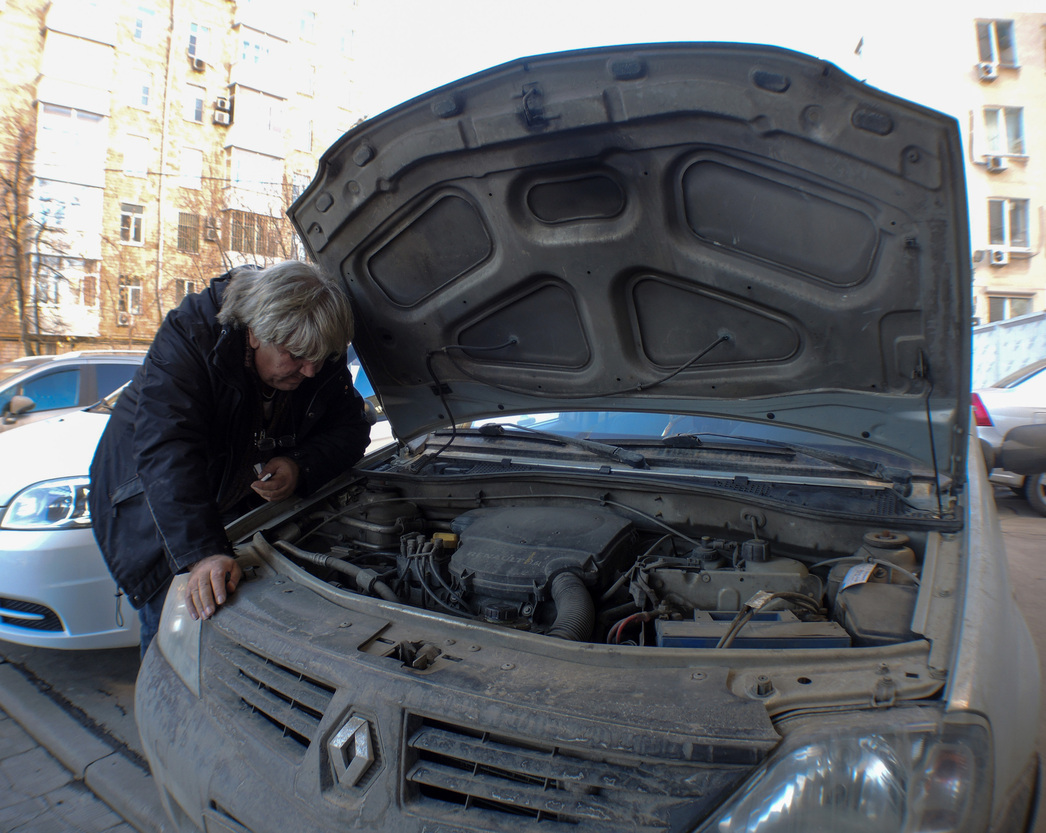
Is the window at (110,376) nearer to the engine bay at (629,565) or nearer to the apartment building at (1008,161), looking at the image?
the engine bay at (629,565)

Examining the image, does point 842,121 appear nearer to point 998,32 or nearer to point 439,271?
point 439,271

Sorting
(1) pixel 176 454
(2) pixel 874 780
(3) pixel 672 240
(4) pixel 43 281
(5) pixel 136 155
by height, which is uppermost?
(5) pixel 136 155

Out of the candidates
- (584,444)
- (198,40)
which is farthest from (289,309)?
(198,40)

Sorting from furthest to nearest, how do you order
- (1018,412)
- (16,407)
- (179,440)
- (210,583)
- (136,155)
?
(136,155), (1018,412), (16,407), (179,440), (210,583)

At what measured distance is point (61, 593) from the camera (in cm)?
284

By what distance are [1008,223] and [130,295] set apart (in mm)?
25381

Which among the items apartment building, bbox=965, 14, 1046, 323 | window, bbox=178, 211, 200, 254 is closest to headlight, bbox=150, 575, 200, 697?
apartment building, bbox=965, 14, 1046, 323

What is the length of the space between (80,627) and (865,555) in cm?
308

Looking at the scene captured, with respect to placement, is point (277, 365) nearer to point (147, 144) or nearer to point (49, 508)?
point (49, 508)

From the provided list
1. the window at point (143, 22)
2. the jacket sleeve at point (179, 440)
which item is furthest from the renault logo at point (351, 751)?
the window at point (143, 22)

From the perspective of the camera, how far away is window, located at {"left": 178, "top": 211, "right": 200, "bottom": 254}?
2098 cm

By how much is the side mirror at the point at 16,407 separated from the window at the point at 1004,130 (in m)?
22.8

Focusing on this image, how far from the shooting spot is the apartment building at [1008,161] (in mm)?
17953

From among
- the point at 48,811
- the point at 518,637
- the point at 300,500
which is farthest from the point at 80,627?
the point at 518,637
